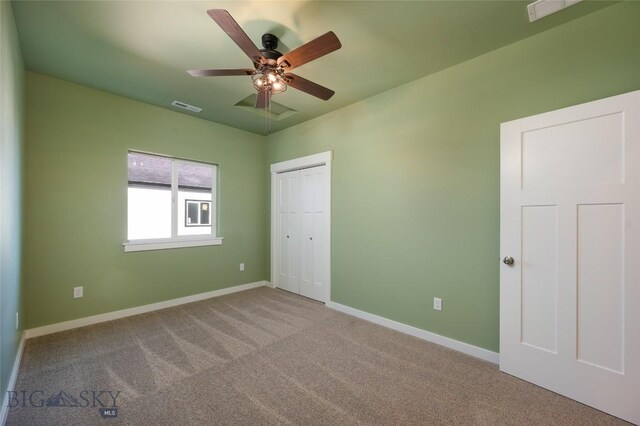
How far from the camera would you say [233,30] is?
59.6 inches

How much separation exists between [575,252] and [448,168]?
1155 mm

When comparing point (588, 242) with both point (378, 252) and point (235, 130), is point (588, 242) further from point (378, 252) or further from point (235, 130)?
point (235, 130)

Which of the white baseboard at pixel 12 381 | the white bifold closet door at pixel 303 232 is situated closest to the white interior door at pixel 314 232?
the white bifold closet door at pixel 303 232

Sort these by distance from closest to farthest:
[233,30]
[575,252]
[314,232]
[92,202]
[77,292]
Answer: [233,30] → [575,252] → [77,292] → [92,202] → [314,232]

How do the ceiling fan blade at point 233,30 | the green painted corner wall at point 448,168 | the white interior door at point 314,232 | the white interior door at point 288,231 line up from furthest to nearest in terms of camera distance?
1. the white interior door at point 288,231
2. the white interior door at point 314,232
3. the green painted corner wall at point 448,168
4. the ceiling fan blade at point 233,30

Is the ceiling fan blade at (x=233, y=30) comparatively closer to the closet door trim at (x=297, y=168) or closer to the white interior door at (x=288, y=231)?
the closet door trim at (x=297, y=168)

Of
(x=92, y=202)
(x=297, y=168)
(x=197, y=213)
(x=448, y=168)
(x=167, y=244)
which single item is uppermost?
(x=297, y=168)

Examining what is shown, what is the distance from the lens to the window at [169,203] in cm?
339

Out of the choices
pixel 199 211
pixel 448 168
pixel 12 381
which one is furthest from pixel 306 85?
pixel 12 381

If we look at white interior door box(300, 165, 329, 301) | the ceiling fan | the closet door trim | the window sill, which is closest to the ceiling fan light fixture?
the ceiling fan

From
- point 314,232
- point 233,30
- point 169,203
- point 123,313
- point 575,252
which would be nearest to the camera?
point 233,30

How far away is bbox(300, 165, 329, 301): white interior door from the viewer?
3744 millimetres

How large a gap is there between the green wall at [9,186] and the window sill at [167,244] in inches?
39.6

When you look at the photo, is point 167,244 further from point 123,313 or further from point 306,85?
point 306,85
